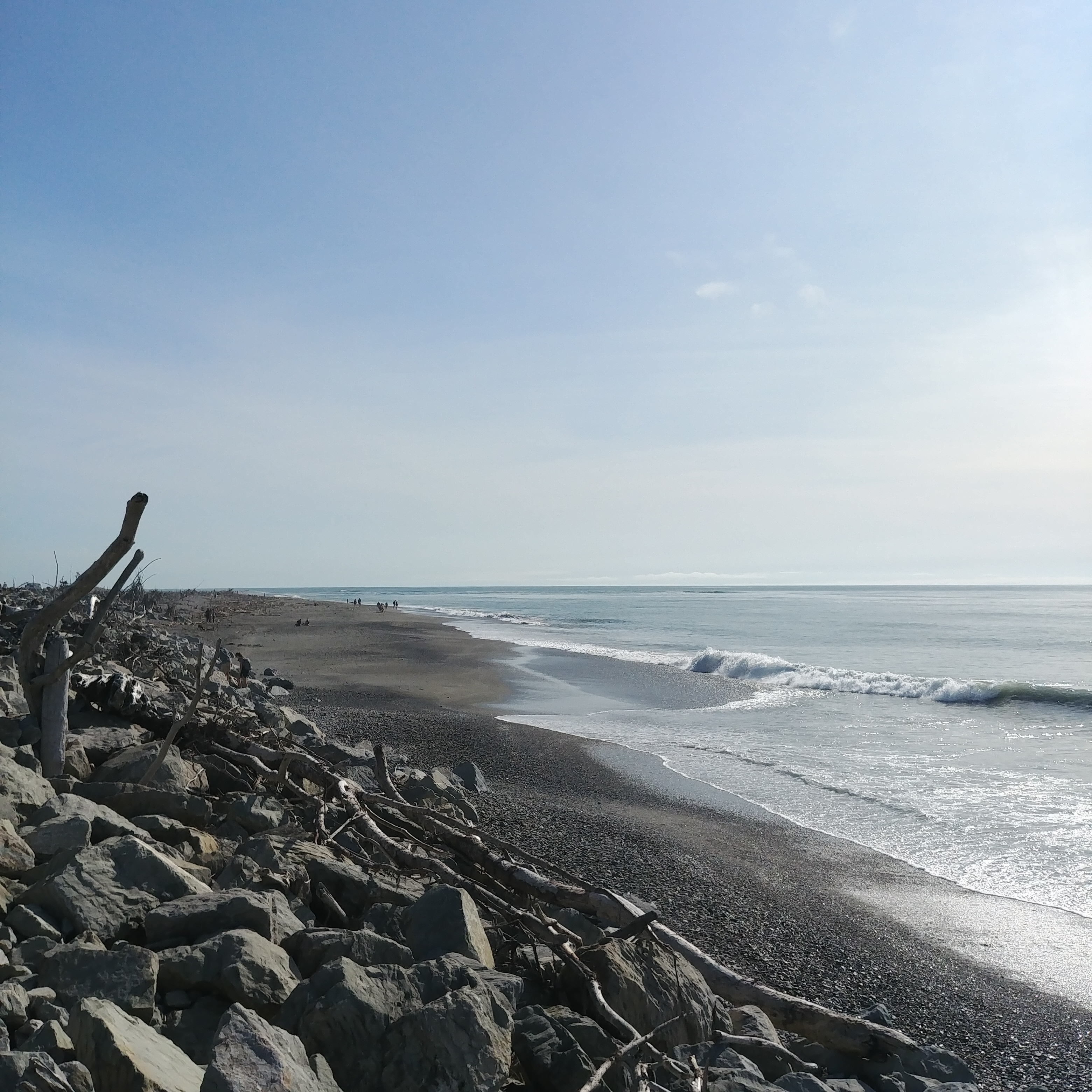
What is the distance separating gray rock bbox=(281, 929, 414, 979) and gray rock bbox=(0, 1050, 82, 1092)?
4.00ft

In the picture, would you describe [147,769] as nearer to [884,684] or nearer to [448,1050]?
[448,1050]

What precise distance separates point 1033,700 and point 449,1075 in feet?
75.5

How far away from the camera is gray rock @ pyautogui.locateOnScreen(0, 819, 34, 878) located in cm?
376

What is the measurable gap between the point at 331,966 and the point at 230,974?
393mm

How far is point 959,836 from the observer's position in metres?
9.04

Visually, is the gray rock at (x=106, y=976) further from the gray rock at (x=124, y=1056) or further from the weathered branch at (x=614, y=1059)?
the weathered branch at (x=614, y=1059)

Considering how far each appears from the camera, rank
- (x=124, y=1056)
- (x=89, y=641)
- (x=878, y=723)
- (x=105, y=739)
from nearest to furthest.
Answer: (x=124, y=1056) → (x=89, y=641) → (x=105, y=739) → (x=878, y=723)

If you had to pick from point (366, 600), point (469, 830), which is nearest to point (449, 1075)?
point (469, 830)

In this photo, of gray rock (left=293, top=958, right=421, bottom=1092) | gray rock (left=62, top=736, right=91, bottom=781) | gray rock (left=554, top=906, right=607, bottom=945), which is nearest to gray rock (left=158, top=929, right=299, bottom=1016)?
gray rock (left=293, top=958, right=421, bottom=1092)

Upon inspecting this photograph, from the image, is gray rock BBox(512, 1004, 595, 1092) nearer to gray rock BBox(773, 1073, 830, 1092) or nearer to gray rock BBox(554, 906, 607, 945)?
gray rock BBox(773, 1073, 830, 1092)

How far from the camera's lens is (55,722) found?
5523 millimetres

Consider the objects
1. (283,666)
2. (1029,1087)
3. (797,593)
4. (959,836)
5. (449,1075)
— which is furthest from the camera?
(797,593)

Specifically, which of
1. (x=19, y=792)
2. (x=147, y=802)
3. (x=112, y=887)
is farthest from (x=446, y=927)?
(x=19, y=792)

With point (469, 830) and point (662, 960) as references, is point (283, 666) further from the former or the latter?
point (662, 960)
